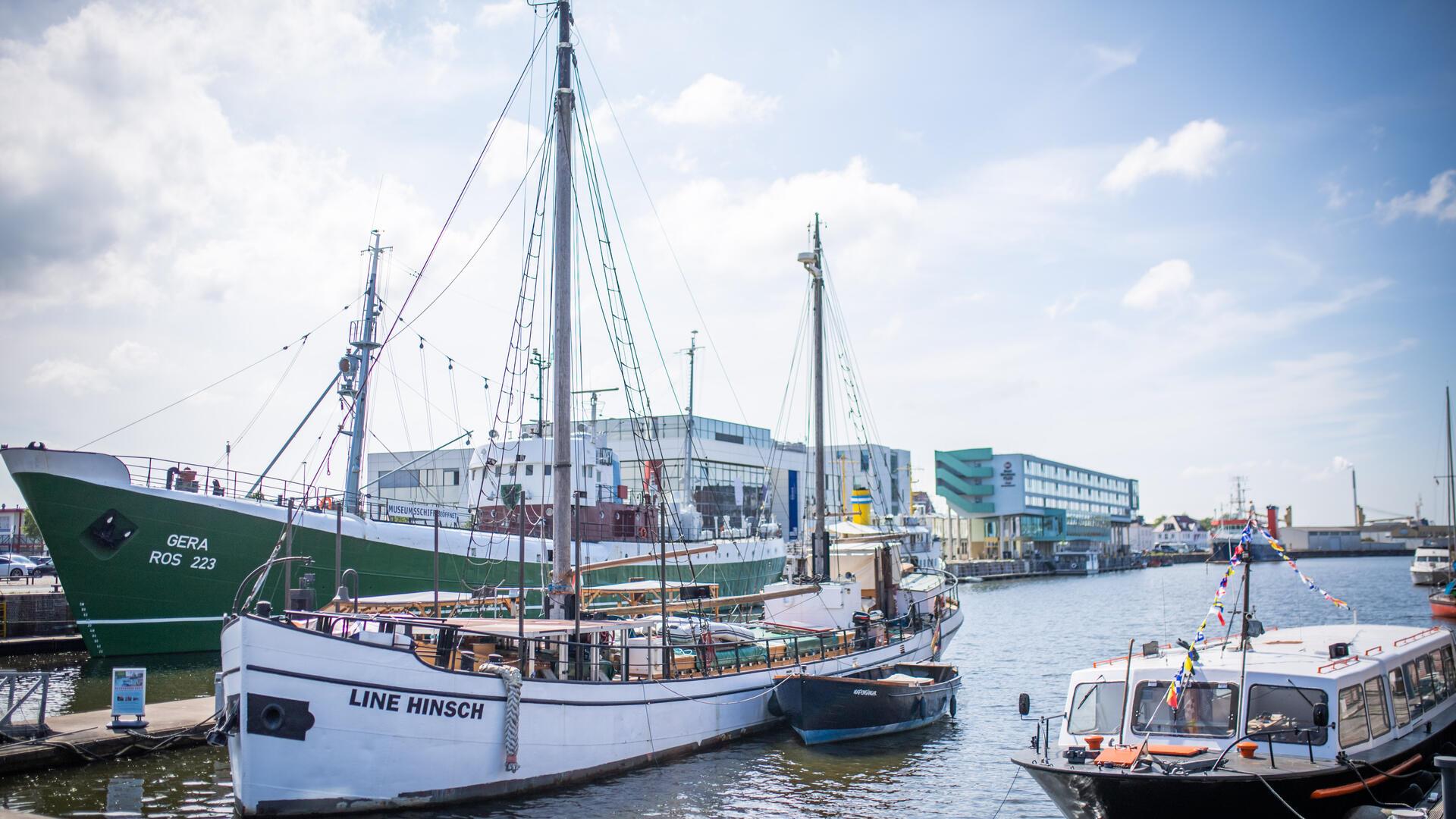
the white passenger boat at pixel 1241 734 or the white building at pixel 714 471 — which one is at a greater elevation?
the white building at pixel 714 471

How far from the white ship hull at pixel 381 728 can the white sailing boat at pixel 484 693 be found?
0.07ft

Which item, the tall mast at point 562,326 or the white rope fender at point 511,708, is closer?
the white rope fender at point 511,708

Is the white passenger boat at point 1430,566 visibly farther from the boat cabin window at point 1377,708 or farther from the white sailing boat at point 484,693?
the boat cabin window at point 1377,708

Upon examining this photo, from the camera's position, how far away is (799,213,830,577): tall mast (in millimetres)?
30719

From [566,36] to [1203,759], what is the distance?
18.0 m

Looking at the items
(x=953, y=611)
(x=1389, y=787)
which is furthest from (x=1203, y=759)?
(x=953, y=611)

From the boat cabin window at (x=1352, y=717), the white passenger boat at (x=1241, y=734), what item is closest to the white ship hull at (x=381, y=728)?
the white passenger boat at (x=1241, y=734)

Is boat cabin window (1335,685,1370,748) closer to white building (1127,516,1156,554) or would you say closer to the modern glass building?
the modern glass building

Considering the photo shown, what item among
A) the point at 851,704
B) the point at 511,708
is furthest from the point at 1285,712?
the point at 511,708

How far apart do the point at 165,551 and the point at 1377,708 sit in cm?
2923

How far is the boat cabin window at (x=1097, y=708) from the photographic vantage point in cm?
1269

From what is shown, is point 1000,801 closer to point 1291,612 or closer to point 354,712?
point 354,712

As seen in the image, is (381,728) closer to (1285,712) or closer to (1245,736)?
(1245,736)

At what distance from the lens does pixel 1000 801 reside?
16.7 metres
